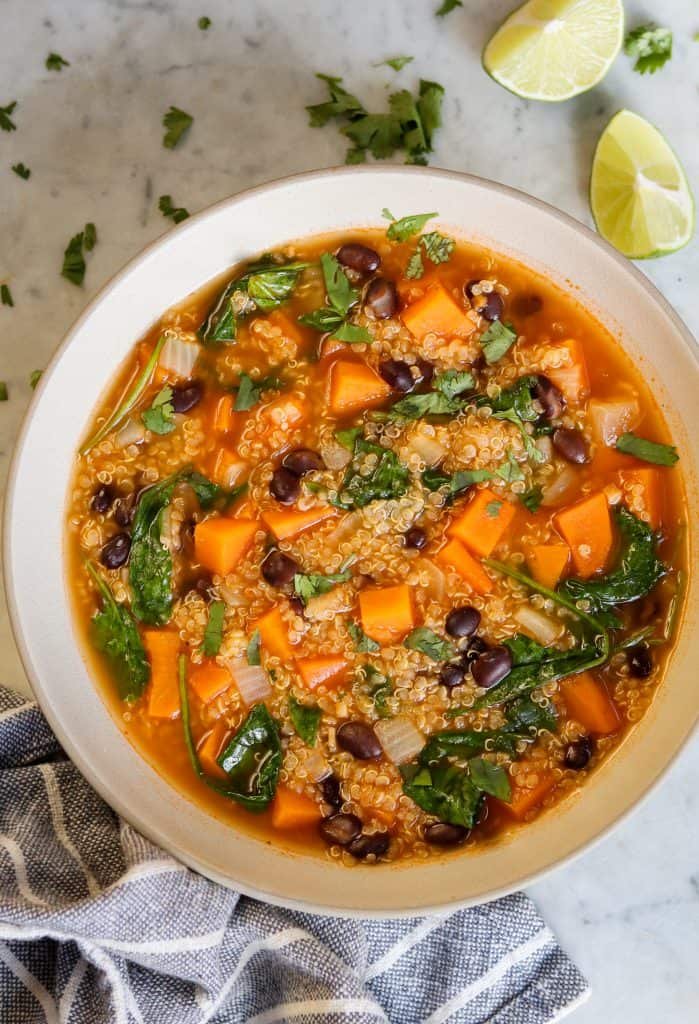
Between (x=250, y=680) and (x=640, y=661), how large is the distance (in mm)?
1546

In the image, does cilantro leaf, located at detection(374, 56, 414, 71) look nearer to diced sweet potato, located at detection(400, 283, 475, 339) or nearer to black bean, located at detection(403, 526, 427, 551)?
diced sweet potato, located at detection(400, 283, 475, 339)

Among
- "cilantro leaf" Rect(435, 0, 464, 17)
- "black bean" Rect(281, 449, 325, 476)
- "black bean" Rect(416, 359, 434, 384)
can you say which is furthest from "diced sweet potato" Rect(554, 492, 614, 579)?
"cilantro leaf" Rect(435, 0, 464, 17)

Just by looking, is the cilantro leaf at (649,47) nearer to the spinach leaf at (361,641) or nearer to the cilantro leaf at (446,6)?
the cilantro leaf at (446,6)

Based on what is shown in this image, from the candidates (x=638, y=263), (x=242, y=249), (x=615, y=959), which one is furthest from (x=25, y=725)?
(x=638, y=263)

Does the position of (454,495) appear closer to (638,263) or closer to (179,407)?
(179,407)

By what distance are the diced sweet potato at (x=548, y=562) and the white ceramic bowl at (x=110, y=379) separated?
0.54 metres

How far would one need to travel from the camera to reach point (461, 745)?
13.5ft

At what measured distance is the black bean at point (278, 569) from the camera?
13.3 ft

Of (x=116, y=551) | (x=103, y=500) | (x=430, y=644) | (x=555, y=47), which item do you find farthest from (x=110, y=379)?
(x=555, y=47)

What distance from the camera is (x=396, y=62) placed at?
15.2ft

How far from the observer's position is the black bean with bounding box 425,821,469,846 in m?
4.05

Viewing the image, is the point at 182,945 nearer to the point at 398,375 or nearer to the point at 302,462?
Result: the point at 302,462

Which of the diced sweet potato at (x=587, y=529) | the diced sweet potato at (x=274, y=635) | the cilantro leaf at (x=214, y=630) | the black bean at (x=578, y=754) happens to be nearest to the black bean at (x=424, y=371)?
the diced sweet potato at (x=587, y=529)

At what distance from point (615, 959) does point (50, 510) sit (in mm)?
3147
